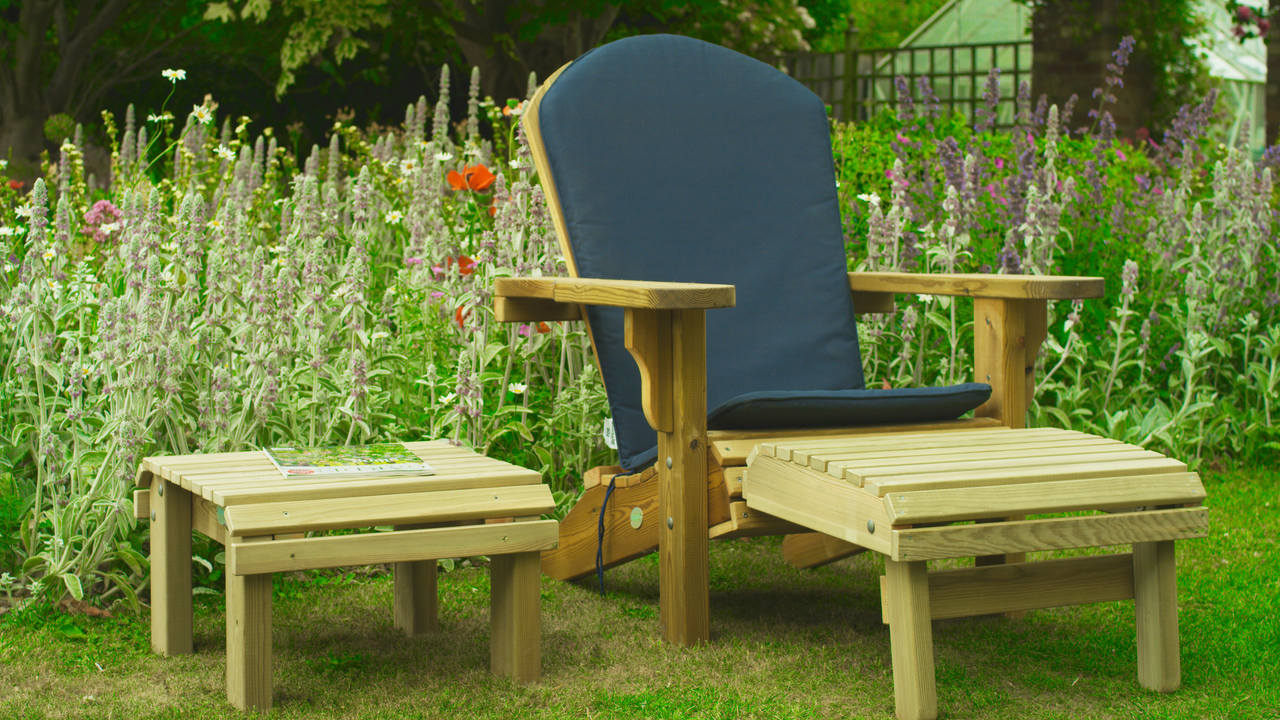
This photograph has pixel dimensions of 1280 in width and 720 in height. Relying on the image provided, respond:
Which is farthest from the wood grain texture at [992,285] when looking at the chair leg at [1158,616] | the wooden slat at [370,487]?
the wooden slat at [370,487]

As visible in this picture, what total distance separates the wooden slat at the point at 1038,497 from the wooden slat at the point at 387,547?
2.19 feet

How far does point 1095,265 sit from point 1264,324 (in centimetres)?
71

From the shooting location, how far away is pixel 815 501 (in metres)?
2.25

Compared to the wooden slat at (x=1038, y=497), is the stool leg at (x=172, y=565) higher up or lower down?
lower down

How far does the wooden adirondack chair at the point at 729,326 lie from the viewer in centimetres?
231

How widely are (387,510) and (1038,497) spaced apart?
43.9 inches

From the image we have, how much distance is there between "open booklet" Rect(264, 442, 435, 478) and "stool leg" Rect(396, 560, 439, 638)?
10.5 inches

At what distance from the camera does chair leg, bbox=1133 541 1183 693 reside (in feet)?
7.55

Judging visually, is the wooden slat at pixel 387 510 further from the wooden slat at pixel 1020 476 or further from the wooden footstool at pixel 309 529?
the wooden slat at pixel 1020 476

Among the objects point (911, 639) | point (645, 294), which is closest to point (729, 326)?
point (645, 294)

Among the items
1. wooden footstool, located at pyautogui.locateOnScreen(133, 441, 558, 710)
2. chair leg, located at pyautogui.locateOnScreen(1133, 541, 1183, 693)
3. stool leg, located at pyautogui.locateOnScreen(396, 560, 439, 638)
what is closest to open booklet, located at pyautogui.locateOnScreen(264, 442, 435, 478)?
Result: wooden footstool, located at pyautogui.locateOnScreen(133, 441, 558, 710)

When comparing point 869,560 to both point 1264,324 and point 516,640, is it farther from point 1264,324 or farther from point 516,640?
point 1264,324

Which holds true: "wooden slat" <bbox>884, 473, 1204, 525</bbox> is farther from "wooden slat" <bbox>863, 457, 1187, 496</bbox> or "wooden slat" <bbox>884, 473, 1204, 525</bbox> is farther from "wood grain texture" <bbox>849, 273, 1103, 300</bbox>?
"wood grain texture" <bbox>849, 273, 1103, 300</bbox>

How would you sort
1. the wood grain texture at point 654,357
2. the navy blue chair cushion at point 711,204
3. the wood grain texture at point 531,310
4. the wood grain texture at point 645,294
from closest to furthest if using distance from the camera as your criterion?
1. the wood grain texture at point 645,294
2. the wood grain texture at point 654,357
3. the wood grain texture at point 531,310
4. the navy blue chair cushion at point 711,204
